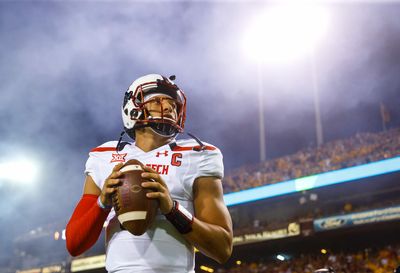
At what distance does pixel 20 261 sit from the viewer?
27469mm

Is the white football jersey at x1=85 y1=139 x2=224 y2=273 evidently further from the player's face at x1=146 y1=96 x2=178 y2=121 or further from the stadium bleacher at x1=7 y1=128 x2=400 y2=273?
the stadium bleacher at x1=7 y1=128 x2=400 y2=273

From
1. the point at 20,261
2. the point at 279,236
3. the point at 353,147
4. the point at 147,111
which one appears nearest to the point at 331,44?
the point at 353,147

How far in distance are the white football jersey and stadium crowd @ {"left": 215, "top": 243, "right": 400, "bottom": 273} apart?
13.0 meters

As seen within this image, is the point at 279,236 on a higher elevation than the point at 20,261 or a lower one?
lower

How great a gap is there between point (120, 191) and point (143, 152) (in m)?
0.47

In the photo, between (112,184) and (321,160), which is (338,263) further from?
(112,184)

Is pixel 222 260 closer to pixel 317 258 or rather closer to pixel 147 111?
pixel 147 111

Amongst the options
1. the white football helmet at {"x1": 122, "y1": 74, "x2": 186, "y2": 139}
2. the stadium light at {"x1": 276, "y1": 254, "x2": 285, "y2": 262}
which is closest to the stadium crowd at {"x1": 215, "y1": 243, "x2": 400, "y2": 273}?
the stadium light at {"x1": 276, "y1": 254, "x2": 285, "y2": 262}

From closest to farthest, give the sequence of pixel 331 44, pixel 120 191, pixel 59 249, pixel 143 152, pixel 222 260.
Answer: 1. pixel 120 191
2. pixel 222 260
3. pixel 143 152
4. pixel 331 44
5. pixel 59 249

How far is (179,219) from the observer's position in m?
1.96

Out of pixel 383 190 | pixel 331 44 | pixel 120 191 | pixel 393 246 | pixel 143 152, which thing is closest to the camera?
pixel 120 191

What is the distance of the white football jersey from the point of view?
2031 millimetres

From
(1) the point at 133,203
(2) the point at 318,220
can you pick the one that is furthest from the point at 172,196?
(2) the point at 318,220

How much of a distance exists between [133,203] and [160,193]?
0.11 metres
